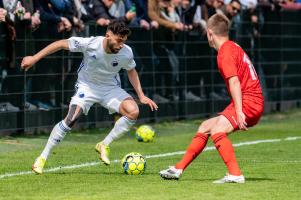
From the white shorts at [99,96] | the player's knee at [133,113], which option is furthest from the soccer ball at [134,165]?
the white shorts at [99,96]

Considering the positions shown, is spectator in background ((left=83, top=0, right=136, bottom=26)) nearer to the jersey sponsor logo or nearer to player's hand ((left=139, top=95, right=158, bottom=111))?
the jersey sponsor logo

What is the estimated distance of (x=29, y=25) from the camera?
17219 mm

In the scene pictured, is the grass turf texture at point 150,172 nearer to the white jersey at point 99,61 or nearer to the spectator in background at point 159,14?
the white jersey at point 99,61

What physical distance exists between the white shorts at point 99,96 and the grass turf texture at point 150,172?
0.80 metres

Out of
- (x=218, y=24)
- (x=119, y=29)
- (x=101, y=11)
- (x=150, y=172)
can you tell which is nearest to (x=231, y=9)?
(x=101, y=11)

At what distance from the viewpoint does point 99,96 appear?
1355cm

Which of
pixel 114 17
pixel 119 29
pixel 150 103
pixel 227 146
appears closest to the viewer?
pixel 227 146

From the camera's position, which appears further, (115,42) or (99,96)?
(99,96)

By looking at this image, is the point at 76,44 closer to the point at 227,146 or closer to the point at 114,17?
the point at 227,146

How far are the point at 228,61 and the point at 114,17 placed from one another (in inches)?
324

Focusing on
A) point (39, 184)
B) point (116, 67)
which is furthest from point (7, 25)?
point (39, 184)

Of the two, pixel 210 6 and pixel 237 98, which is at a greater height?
pixel 210 6

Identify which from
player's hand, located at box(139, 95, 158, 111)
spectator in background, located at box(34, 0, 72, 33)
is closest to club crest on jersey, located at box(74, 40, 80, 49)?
player's hand, located at box(139, 95, 158, 111)

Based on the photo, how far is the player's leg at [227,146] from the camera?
1134 centimetres
